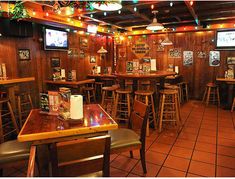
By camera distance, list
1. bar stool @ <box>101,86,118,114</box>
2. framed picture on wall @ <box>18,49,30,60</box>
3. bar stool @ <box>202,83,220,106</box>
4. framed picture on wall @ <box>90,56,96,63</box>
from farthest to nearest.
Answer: framed picture on wall @ <box>90,56,96,63</box> → bar stool @ <box>202,83,220,106</box> → framed picture on wall @ <box>18,49,30,60</box> → bar stool @ <box>101,86,118,114</box>

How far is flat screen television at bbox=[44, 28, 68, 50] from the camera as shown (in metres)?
5.14

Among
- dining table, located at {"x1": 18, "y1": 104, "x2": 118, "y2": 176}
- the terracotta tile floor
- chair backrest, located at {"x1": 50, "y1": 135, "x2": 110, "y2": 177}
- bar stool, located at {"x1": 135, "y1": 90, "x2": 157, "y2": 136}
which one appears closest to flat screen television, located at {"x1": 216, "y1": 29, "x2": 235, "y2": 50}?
the terracotta tile floor

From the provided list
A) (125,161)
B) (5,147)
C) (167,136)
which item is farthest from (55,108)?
(167,136)

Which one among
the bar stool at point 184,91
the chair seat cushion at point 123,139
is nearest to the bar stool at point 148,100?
the chair seat cushion at point 123,139

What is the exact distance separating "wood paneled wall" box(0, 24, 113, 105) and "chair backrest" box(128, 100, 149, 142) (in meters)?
3.49

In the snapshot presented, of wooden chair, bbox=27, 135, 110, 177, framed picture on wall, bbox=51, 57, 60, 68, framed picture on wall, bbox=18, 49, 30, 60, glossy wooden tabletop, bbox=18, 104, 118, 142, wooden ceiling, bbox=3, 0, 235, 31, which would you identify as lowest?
wooden chair, bbox=27, 135, 110, 177

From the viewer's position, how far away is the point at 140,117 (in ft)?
7.47

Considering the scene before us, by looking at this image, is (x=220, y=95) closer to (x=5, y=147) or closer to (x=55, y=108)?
(x=55, y=108)

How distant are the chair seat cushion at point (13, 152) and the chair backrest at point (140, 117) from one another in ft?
3.99

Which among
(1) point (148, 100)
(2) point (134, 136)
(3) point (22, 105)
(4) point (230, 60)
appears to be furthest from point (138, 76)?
(4) point (230, 60)

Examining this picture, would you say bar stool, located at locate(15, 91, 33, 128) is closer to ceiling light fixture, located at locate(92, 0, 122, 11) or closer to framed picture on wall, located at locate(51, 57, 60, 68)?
framed picture on wall, located at locate(51, 57, 60, 68)

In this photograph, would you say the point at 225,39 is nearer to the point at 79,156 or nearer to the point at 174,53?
the point at 174,53

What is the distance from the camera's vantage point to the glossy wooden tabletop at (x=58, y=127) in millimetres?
1558

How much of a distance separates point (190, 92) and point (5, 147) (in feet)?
20.1
